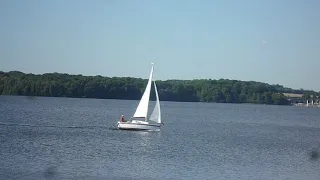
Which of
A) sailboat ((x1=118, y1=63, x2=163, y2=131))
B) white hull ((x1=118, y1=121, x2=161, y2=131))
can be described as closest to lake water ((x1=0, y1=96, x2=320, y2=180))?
white hull ((x1=118, y1=121, x2=161, y2=131))

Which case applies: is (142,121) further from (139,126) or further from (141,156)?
(141,156)

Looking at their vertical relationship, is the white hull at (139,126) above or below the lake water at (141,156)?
above

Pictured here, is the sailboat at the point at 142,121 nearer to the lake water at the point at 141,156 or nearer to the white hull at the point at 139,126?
the white hull at the point at 139,126

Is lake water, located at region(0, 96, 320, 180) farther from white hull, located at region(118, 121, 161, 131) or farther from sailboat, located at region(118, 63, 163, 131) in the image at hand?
sailboat, located at region(118, 63, 163, 131)

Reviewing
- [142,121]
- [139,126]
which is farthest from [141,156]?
[142,121]

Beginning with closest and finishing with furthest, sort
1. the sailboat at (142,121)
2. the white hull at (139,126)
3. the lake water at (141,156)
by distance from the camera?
the lake water at (141,156) < the white hull at (139,126) < the sailboat at (142,121)

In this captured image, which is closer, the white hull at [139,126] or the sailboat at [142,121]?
the white hull at [139,126]

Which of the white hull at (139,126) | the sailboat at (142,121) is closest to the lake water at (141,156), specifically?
the white hull at (139,126)

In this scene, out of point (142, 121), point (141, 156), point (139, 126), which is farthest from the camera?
point (142, 121)

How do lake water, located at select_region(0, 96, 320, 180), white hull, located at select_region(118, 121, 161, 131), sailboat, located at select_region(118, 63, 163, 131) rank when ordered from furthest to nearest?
sailboat, located at select_region(118, 63, 163, 131)
white hull, located at select_region(118, 121, 161, 131)
lake water, located at select_region(0, 96, 320, 180)

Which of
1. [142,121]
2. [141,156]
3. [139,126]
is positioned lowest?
[141,156]

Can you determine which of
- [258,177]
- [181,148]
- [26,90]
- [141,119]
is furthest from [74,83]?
[258,177]

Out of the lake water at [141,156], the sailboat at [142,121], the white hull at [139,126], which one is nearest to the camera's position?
the lake water at [141,156]

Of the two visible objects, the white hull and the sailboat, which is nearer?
the white hull
